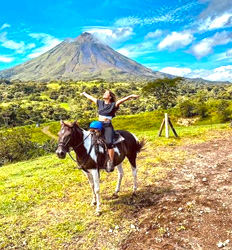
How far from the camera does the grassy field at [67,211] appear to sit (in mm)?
6070

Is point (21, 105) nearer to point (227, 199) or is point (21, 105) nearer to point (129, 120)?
point (129, 120)

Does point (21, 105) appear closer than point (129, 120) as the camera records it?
No

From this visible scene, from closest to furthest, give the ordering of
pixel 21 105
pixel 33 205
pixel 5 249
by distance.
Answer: pixel 5 249
pixel 33 205
pixel 21 105

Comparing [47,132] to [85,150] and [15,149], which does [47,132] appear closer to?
[15,149]

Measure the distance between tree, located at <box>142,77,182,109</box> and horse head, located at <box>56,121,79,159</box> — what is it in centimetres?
7034

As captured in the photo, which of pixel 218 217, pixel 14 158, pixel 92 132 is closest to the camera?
pixel 218 217

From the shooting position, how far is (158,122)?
53.5 m

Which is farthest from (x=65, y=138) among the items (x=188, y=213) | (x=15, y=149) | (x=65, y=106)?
(x=65, y=106)

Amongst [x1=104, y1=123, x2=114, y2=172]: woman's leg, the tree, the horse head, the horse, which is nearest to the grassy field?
the horse

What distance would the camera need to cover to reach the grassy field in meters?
6.07

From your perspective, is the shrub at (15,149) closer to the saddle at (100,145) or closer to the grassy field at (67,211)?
the grassy field at (67,211)

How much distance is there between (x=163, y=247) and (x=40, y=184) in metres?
6.33

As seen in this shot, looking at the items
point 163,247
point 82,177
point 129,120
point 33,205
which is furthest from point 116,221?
point 129,120

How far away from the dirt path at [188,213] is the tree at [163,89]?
65.9 m
